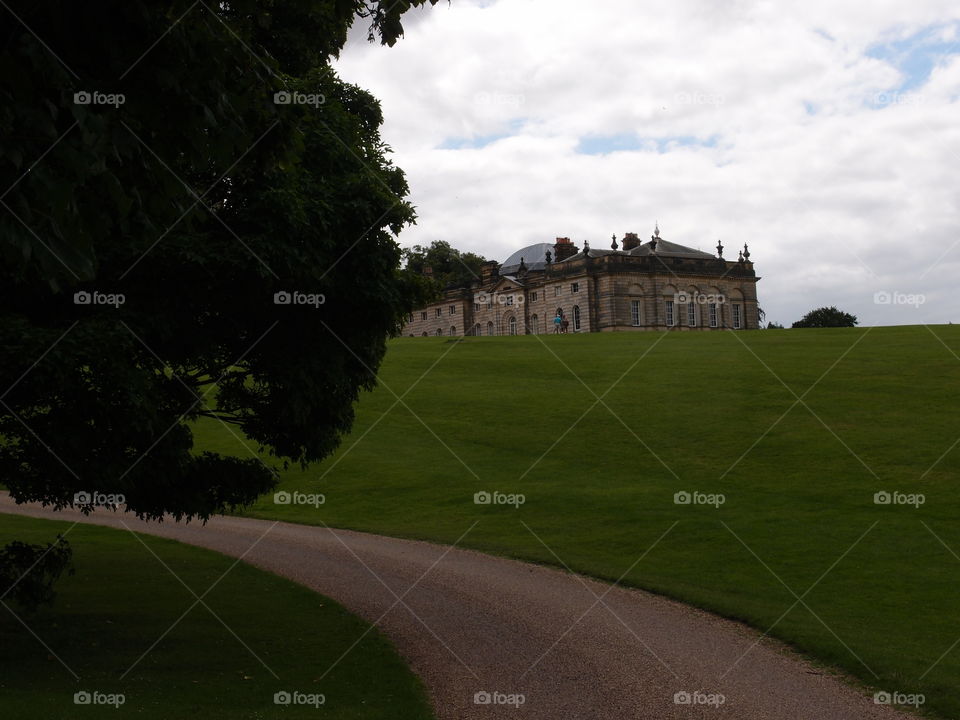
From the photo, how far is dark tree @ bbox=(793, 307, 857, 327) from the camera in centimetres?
11088

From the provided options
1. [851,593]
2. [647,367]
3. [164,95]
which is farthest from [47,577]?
[647,367]

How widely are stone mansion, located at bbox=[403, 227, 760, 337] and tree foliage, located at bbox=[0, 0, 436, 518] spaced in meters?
82.0

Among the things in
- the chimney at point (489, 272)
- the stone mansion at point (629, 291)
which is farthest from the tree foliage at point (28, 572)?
the chimney at point (489, 272)

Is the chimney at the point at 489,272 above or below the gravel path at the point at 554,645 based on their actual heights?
above

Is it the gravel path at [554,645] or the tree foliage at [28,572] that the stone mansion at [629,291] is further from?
the tree foliage at [28,572]

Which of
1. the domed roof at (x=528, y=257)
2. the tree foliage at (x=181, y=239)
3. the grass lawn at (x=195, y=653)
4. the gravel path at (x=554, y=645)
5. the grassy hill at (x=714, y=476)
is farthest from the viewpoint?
the domed roof at (x=528, y=257)

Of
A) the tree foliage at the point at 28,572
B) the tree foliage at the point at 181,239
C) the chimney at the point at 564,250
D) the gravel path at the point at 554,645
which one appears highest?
the chimney at the point at 564,250

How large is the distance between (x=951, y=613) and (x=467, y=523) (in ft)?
39.0

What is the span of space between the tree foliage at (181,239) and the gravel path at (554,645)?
3.64m

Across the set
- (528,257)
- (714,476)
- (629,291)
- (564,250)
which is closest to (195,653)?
(714,476)

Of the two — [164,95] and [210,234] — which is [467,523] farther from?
[164,95]

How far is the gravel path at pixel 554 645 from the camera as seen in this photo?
1017 centimetres

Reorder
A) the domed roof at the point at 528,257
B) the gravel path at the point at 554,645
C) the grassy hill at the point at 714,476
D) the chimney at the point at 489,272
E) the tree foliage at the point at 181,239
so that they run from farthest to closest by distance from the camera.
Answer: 1. the domed roof at the point at 528,257
2. the chimney at the point at 489,272
3. the grassy hill at the point at 714,476
4. the gravel path at the point at 554,645
5. the tree foliage at the point at 181,239

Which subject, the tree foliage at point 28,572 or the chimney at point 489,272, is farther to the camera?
the chimney at point 489,272
